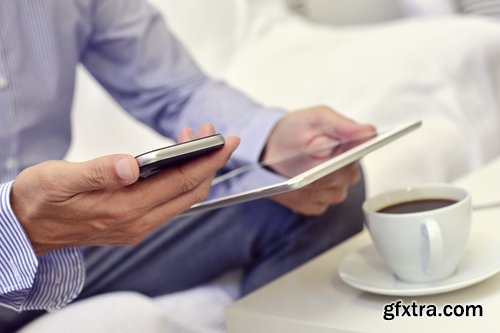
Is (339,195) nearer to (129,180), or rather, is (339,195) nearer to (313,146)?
(313,146)

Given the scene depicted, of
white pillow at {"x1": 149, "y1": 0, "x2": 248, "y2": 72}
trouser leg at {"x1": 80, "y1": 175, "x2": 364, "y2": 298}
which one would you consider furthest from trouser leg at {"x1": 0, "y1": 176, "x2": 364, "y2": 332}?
white pillow at {"x1": 149, "y1": 0, "x2": 248, "y2": 72}

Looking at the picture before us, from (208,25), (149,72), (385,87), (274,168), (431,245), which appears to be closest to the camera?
(431,245)

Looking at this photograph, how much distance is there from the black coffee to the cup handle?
0.05 m

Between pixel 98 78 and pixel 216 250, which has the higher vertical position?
pixel 98 78

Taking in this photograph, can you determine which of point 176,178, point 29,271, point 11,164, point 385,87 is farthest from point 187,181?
point 385,87

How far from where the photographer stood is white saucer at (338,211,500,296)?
0.71 meters

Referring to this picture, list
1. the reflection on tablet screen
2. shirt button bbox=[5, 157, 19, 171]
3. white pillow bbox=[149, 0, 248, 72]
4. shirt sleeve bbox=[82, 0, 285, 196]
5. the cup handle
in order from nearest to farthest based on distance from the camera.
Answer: the cup handle
the reflection on tablet screen
shirt button bbox=[5, 157, 19, 171]
shirt sleeve bbox=[82, 0, 285, 196]
white pillow bbox=[149, 0, 248, 72]

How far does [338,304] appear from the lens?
75 centimetres

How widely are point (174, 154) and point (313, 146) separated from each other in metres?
0.34

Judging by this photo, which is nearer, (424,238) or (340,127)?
(424,238)

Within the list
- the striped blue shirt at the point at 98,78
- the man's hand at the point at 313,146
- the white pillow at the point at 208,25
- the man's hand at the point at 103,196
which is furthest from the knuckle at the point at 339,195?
the white pillow at the point at 208,25

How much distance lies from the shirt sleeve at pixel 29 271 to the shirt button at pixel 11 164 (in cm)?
22

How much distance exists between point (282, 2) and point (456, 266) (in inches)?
49.6

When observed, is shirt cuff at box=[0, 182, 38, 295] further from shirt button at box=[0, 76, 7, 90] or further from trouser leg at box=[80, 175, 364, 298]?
shirt button at box=[0, 76, 7, 90]
